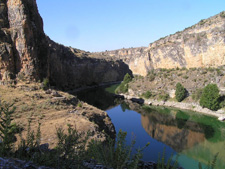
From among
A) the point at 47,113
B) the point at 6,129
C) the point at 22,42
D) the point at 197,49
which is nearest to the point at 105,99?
the point at 197,49

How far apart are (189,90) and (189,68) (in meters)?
14.0

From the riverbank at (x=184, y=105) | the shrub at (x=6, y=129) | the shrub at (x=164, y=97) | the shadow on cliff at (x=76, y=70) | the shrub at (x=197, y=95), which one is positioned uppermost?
the shadow on cliff at (x=76, y=70)

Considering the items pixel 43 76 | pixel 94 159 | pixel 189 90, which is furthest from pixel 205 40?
pixel 94 159

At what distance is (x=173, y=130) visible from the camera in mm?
28031

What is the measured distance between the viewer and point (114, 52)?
6053 inches

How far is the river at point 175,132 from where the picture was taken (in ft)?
64.4

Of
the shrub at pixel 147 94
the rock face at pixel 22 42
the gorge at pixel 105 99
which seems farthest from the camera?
the shrub at pixel 147 94

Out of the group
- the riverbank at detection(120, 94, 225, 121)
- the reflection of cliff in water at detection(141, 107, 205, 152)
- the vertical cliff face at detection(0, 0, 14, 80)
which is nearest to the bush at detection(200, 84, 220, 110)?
the riverbank at detection(120, 94, 225, 121)

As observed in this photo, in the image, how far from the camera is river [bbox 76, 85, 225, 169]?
19.6m

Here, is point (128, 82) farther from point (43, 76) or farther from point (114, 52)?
point (114, 52)

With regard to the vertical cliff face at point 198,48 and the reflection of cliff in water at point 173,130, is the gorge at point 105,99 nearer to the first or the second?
the reflection of cliff in water at point 173,130

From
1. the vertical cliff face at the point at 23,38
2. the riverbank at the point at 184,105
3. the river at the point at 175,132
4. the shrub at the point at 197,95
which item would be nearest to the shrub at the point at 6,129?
the river at the point at 175,132

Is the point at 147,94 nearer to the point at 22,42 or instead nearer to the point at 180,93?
the point at 180,93

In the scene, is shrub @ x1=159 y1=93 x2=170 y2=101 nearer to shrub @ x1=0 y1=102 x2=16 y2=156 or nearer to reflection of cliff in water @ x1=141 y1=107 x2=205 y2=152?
reflection of cliff in water @ x1=141 y1=107 x2=205 y2=152
